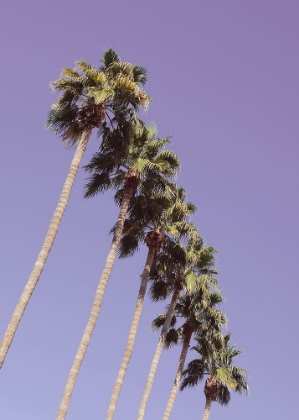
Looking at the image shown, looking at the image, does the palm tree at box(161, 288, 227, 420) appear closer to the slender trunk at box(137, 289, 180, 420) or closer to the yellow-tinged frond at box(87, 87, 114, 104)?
the slender trunk at box(137, 289, 180, 420)

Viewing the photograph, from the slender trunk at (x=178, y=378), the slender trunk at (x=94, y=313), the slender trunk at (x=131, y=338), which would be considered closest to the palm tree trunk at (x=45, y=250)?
the slender trunk at (x=94, y=313)

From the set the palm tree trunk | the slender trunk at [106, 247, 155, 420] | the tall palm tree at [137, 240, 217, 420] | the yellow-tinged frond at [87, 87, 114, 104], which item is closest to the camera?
the palm tree trunk

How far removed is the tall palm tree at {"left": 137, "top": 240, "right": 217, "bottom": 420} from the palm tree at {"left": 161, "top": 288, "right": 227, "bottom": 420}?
87cm

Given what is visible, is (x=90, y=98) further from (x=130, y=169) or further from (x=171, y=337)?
(x=171, y=337)

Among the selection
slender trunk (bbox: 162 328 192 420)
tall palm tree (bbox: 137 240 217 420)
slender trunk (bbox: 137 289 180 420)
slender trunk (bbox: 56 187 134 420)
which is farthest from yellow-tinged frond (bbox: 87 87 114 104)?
slender trunk (bbox: 162 328 192 420)

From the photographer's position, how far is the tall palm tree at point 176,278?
95.2 feet

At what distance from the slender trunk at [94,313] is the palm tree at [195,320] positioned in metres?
7.55

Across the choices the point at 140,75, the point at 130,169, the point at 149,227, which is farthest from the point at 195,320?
the point at 140,75

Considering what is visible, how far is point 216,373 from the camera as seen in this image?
33906 millimetres

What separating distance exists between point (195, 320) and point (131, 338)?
24.9 ft

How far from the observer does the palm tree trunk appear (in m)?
16.0

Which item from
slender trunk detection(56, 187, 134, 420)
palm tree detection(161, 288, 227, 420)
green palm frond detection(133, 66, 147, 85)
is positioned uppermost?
green palm frond detection(133, 66, 147, 85)

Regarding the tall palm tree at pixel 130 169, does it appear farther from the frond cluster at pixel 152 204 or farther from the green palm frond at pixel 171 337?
the green palm frond at pixel 171 337

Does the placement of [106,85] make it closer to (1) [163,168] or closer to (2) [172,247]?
(1) [163,168]
